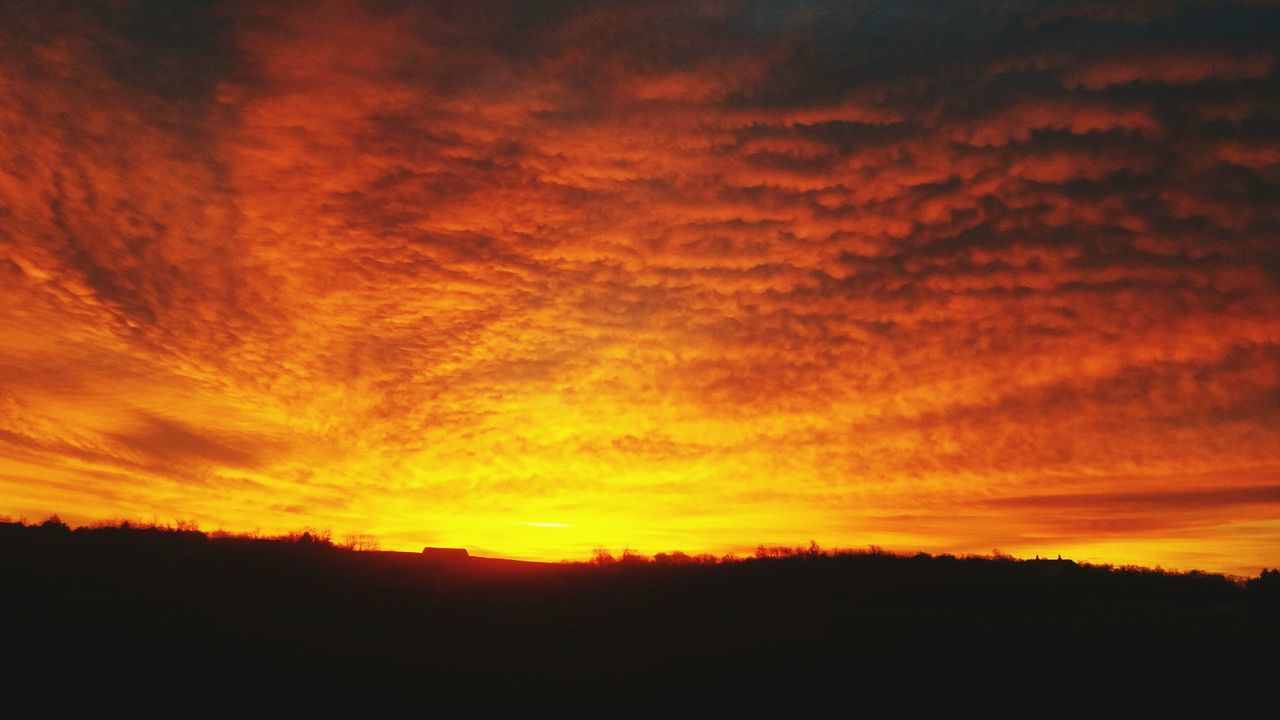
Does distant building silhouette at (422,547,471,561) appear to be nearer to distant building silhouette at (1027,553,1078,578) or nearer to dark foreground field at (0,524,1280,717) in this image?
dark foreground field at (0,524,1280,717)

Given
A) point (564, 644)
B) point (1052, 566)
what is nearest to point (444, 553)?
point (564, 644)

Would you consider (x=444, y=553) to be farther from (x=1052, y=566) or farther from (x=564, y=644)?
(x=1052, y=566)

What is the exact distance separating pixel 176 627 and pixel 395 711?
514 centimetres

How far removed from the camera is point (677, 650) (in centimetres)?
1309

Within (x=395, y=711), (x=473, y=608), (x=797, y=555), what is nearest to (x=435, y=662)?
(x=395, y=711)

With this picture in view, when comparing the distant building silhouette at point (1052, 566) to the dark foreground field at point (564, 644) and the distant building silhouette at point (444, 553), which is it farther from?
the distant building silhouette at point (444, 553)

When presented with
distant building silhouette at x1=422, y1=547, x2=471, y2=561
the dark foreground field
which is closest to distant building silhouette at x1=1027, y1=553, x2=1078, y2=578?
the dark foreground field

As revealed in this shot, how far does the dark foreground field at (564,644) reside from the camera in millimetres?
10711

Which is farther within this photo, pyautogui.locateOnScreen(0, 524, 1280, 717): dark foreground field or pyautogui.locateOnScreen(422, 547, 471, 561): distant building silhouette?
pyautogui.locateOnScreen(422, 547, 471, 561): distant building silhouette

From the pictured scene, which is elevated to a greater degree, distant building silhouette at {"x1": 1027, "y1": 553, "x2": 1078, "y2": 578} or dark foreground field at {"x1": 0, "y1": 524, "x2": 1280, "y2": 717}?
distant building silhouette at {"x1": 1027, "y1": 553, "x2": 1078, "y2": 578}

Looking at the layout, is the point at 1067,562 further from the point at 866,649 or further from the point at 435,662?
the point at 435,662

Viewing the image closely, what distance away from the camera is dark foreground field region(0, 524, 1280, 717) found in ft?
35.1

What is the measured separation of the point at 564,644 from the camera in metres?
13.3

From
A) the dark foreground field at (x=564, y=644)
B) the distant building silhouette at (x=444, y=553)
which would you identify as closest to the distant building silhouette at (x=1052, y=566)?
the dark foreground field at (x=564, y=644)
